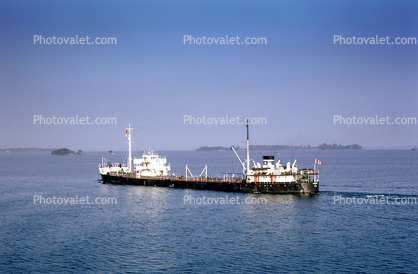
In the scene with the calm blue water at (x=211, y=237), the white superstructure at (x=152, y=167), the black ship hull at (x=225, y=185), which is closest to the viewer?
the calm blue water at (x=211, y=237)

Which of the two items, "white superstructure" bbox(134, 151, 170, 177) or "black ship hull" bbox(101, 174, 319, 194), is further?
"white superstructure" bbox(134, 151, 170, 177)

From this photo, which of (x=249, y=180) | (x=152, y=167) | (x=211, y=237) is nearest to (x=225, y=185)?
(x=249, y=180)

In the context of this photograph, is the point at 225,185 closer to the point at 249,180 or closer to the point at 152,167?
the point at 249,180

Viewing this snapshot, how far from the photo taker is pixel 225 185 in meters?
84.4

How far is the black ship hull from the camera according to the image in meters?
75.6

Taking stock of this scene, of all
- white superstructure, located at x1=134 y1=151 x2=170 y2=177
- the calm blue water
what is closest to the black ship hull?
white superstructure, located at x1=134 y1=151 x2=170 y2=177

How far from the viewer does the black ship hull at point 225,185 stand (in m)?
75.6

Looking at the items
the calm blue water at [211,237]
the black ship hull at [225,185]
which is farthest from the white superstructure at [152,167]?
the calm blue water at [211,237]

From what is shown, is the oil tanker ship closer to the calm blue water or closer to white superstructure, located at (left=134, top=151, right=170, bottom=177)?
white superstructure, located at (left=134, top=151, right=170, bottom=177)

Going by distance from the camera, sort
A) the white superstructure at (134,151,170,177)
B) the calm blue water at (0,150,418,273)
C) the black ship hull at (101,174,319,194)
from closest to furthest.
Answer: the calm blue water at (0,150,418,273) → the black ship hull at (101,174,319,194) → the white superstructure at (134,151,170,177)

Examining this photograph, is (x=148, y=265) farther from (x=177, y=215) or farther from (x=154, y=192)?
(x=154, y=192)

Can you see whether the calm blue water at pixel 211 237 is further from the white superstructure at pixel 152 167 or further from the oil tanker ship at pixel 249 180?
the white superstructure at pixel 152 167

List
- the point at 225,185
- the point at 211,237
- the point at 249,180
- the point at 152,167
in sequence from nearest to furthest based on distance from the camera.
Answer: the point at 211,237 < the point at 249,180 < the point at 225,185 < the point at 152,167

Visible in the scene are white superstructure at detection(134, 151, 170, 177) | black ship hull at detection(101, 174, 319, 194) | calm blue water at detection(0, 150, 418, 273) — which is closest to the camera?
calm blue water at detection(0, 150, 418, 273)
